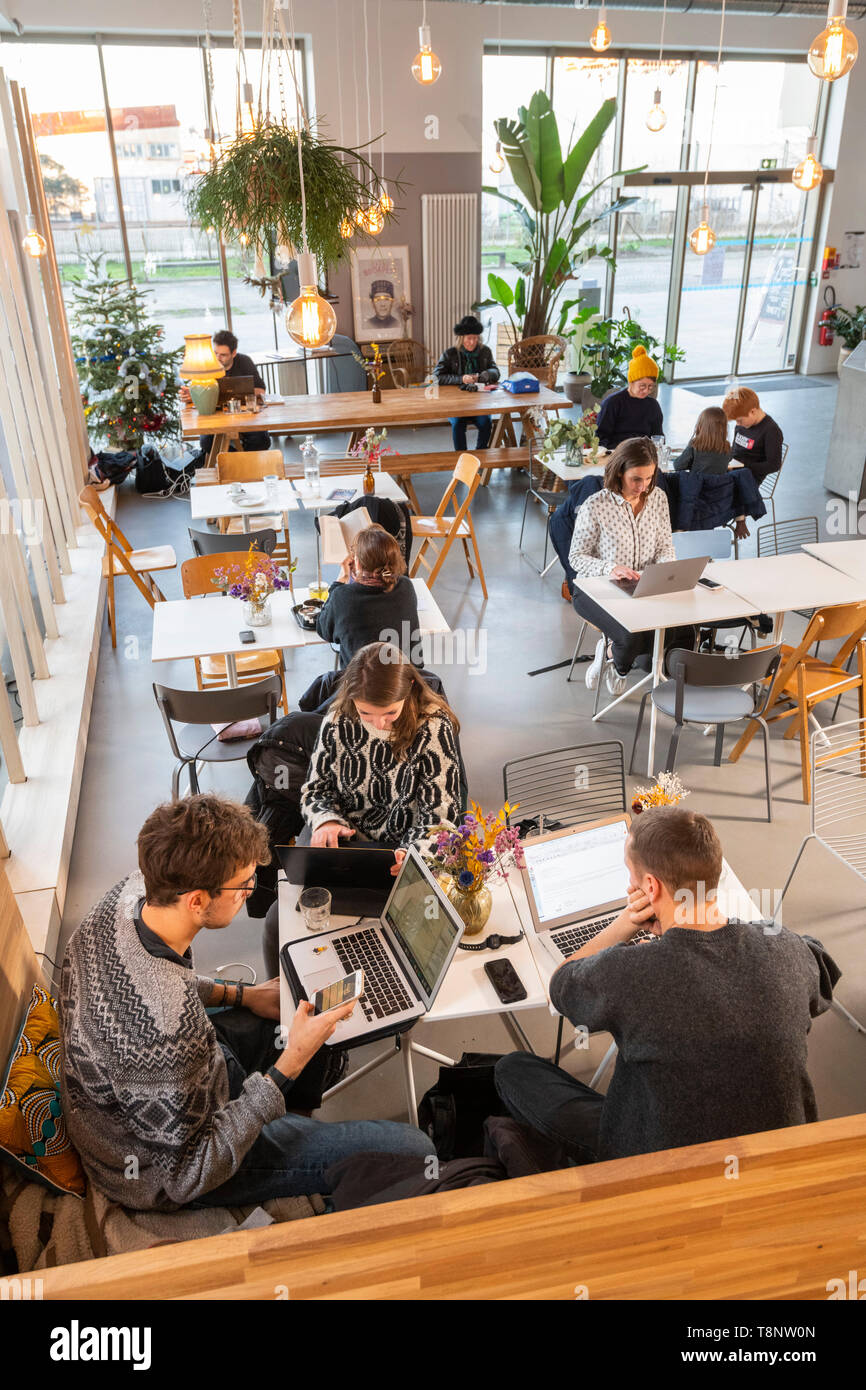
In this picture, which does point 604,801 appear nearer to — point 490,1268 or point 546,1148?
point 546,1148

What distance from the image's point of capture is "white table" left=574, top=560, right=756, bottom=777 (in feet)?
15.7

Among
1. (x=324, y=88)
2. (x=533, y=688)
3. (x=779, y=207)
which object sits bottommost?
(x=533, y=688)

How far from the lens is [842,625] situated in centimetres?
475

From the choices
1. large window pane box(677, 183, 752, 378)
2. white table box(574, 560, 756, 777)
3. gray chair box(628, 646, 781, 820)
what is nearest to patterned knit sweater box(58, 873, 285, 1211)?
gray chair box(628, 646, 781, 820)

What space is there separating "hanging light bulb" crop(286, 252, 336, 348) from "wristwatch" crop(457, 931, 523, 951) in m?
2.13

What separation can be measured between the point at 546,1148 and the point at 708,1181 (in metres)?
0.82

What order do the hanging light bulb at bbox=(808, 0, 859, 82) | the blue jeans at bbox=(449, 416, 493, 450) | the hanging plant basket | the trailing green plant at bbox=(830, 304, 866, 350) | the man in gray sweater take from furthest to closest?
1. the trailing green plant at bbox=(830, 304, 866, 350)
2. the blue jeans at bbox=(449, 416, 493, 450)
3. the hanging plant basket
4. the hanging light bulb at bbox=(808, 0, 859, 82)
5. the man in gray sweater

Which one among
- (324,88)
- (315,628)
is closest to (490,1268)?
(315,628)

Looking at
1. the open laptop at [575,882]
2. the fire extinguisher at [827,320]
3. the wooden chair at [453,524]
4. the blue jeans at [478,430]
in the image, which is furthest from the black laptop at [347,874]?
the fire extinguisher at [827,320]

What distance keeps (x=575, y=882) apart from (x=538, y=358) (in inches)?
330

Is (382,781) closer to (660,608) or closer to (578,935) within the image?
(578,935)

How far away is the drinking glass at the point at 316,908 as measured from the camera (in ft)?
9.42

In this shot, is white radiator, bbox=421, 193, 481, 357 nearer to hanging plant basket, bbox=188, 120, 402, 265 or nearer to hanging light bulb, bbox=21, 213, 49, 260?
hanging light bulb, bbox=21, 213, 49, 260

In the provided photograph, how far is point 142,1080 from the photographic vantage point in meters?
2.14
